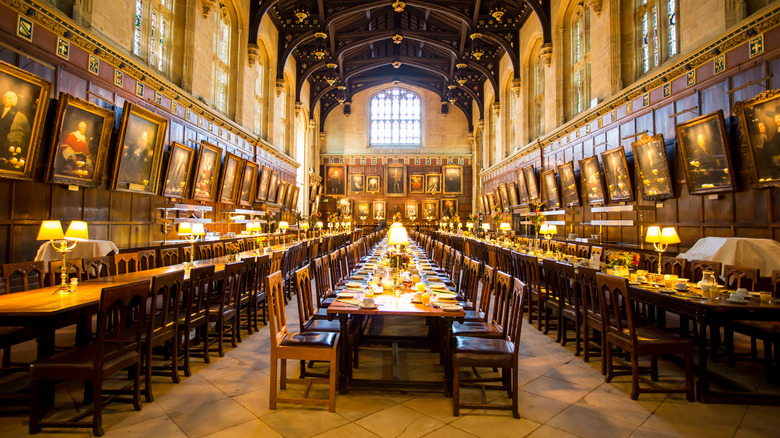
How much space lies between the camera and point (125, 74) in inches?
257

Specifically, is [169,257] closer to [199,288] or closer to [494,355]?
[199,288]

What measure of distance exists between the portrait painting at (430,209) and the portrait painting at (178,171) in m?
17.0

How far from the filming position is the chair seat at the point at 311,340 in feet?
9.29

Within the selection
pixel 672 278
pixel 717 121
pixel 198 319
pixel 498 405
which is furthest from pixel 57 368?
pixel 717 121

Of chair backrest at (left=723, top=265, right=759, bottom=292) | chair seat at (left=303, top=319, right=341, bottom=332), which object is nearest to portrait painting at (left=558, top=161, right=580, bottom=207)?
chair backrest at (left=723, top=265, right=759, bottom=292)

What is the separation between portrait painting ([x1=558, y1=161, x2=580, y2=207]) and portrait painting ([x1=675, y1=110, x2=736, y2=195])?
379 cm

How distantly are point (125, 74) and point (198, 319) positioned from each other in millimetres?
5333

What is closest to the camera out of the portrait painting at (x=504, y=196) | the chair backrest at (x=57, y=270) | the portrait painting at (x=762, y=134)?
the chair backrest at (x=57, y=270)

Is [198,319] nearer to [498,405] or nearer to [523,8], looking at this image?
[498,405]

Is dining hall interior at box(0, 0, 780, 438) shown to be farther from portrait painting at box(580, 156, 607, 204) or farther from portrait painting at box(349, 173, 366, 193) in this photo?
portrait painting at box(349, 173, 366, 193)

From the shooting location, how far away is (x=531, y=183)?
13031 mm

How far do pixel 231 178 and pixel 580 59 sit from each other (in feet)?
35.3

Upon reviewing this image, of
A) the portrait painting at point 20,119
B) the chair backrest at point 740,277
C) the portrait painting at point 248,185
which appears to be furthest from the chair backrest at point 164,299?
the portrait painting at point 248,185

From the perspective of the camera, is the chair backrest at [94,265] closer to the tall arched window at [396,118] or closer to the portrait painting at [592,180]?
the portrait painting at [592,180]
